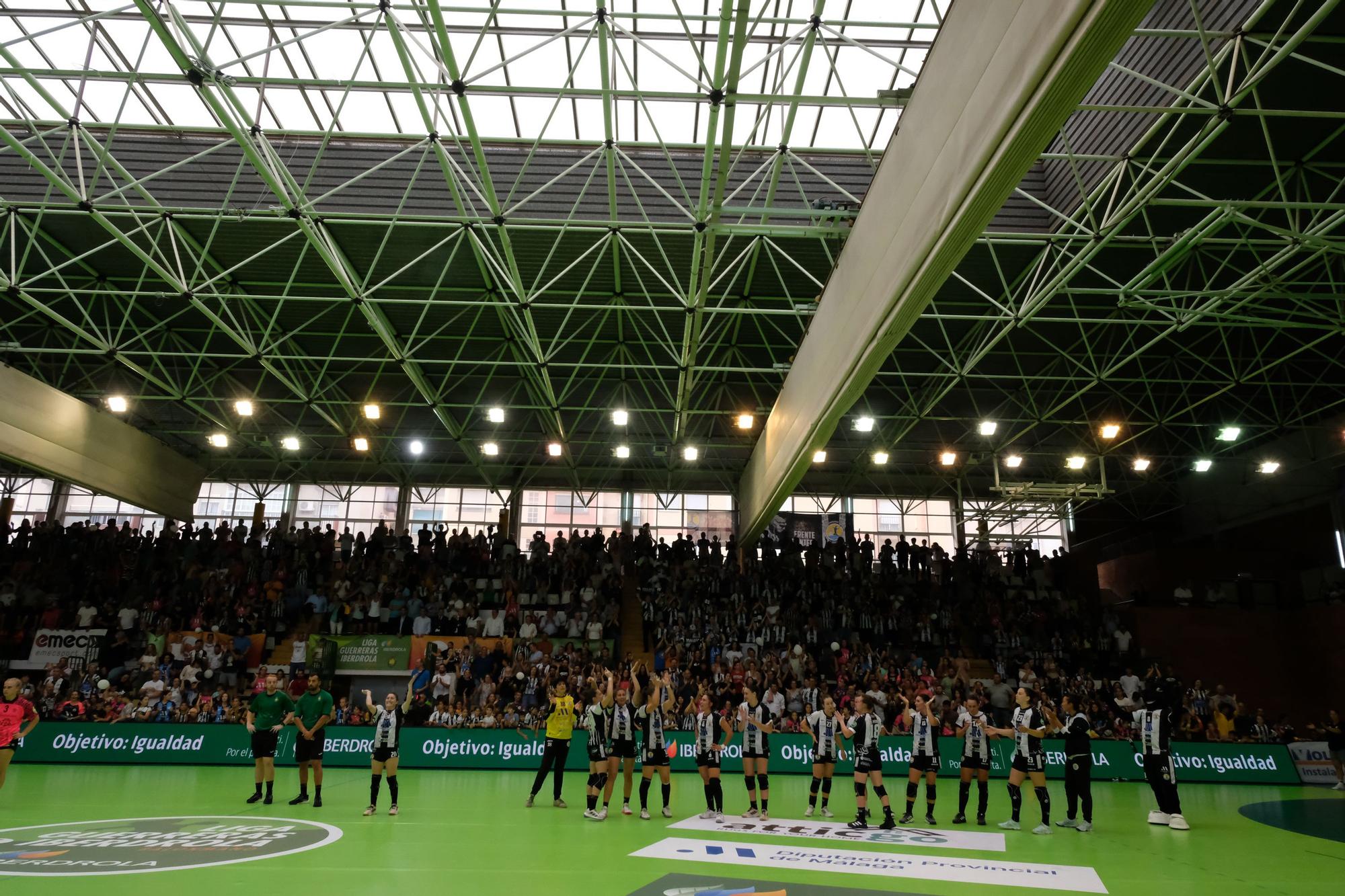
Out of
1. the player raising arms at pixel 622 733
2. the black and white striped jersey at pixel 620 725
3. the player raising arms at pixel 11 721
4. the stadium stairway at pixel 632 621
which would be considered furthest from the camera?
the stadium stairway at pixel 632 621

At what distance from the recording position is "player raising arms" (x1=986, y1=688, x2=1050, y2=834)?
521 inches

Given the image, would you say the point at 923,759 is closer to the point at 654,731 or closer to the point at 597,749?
the point at 654,731

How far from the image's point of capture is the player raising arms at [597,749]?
531 inches

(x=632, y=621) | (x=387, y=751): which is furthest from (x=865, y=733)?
(x=632, y=621)

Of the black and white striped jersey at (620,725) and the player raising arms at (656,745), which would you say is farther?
the black and white striped jersey at (620,725)

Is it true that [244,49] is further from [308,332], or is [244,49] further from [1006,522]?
[1006,522]

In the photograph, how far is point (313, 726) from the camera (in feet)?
45.6

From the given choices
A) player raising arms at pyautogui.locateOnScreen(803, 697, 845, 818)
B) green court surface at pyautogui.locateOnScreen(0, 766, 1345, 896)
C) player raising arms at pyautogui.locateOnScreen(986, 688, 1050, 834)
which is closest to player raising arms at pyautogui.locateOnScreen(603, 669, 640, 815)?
green court surface at pyautogui.locateOnScreen(0, 766, 1345, 896)

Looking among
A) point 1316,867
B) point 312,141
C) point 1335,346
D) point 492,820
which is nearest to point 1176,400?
point 1335,346

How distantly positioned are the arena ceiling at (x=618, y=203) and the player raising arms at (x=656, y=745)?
8.12m

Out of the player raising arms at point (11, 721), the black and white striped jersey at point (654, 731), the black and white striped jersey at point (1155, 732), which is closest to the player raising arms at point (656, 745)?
the black and white striped jersey at point (654, 731)

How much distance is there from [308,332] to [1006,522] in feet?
101

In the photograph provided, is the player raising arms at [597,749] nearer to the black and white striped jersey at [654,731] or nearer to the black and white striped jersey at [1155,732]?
the black and white striped jersey at [654,731]

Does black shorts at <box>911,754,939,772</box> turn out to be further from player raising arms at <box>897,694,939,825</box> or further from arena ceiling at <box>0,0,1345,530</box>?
arena ceiling at <box>0,0,1345,530</box>
